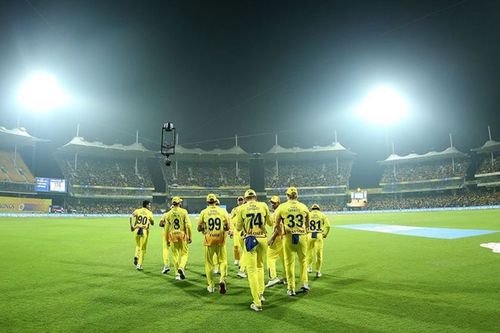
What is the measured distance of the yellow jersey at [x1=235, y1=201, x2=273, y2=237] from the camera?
737cm

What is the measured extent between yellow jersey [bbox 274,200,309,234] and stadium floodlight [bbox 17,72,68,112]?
54564mm

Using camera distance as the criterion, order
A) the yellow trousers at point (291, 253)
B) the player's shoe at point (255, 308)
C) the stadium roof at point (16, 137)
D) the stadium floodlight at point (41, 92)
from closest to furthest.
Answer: the player's shoe at point (255, 308), the yellow trousers at point (291, 253), the stadium floodlight at point (41, 92), the stadium roof at point (16, 137)

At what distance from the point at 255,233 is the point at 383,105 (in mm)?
56285

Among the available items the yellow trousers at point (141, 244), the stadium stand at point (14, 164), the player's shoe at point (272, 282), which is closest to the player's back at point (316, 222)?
the player's shoe at point (272, 282)

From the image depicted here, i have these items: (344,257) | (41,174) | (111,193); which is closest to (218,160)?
(111,193)

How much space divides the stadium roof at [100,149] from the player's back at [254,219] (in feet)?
241

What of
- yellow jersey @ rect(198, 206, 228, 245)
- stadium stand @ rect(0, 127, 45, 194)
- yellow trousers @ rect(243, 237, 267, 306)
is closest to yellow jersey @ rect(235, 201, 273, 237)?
yellow trousers @ rect(243, 237, 267, 306)

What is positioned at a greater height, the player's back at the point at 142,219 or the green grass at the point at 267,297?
the player's back at the point at 142,219

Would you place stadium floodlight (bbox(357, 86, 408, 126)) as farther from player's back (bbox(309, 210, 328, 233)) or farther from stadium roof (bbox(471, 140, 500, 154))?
player's back (bbox(309, 210, 328, 233))

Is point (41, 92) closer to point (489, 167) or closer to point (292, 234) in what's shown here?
point (292, 234)

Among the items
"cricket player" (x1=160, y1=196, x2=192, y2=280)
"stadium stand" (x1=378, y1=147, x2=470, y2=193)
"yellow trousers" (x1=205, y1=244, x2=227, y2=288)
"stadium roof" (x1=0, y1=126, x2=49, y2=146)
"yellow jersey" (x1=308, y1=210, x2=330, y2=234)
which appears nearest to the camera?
"yellow trousers" (x1=205, y1=244, x2=227, y2=288)

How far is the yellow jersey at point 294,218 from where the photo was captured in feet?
25.8

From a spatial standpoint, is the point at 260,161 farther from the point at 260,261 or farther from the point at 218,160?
the point at 260,261

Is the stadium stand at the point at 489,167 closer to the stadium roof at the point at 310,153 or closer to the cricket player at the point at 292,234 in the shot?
the stadium roof at the point at 310,153
